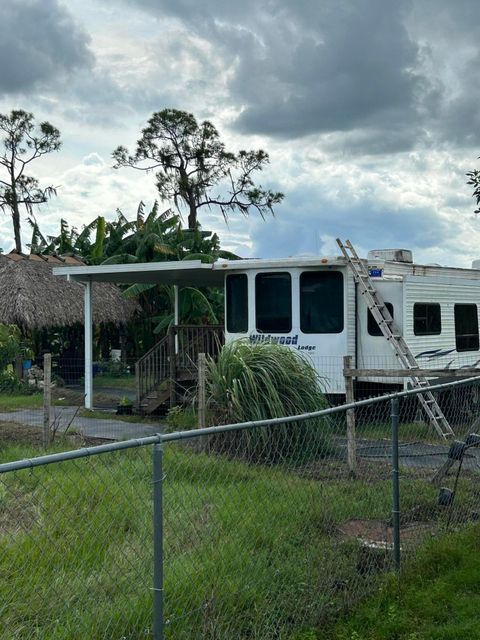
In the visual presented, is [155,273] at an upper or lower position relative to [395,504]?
upper

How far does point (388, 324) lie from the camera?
44.9 ft

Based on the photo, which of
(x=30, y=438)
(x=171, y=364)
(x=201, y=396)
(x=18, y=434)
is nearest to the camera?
(x=201, y=396)

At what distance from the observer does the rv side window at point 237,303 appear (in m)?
15.2

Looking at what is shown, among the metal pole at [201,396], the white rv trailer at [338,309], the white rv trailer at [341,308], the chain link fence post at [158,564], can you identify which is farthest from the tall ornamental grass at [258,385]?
the chain link fence post at [158,564]

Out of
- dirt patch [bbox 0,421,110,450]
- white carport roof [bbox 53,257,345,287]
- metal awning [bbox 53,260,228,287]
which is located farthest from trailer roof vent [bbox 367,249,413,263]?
dirt patch [bbox 0,421,110,450]

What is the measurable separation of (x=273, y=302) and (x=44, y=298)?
37.2 ft

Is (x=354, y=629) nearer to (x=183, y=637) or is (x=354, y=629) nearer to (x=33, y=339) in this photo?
(x=183, y=637)

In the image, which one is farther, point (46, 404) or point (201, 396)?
point (46, 404)

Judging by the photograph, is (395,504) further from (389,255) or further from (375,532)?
(389,255)

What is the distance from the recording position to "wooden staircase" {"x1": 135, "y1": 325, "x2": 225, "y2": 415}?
15.6m

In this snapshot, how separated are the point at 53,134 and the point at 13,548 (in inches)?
1624

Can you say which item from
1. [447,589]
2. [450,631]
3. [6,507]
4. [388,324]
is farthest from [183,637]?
[388,324]

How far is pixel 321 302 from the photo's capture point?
14.4 meters

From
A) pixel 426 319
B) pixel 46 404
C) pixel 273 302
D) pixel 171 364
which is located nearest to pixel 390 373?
pixel 46 404
